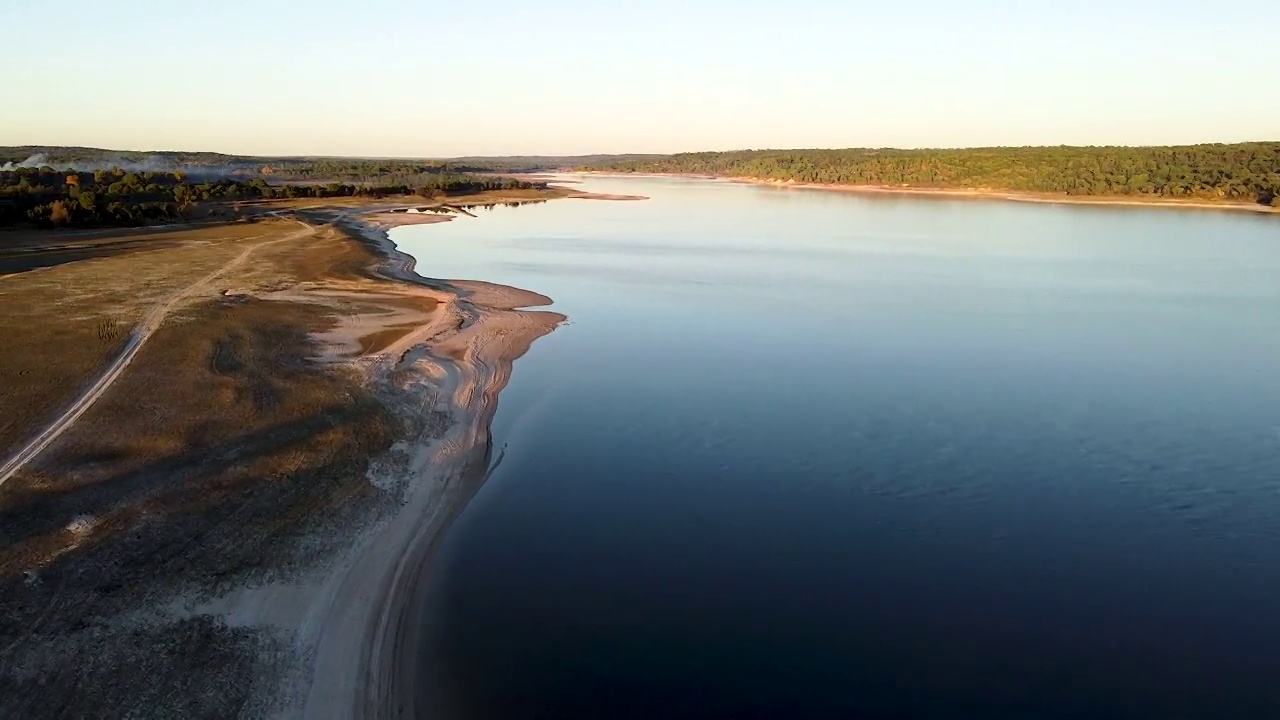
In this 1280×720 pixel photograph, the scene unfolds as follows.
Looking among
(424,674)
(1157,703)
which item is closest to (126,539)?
(424,674)

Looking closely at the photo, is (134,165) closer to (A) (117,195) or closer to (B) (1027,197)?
(A) (117,195)

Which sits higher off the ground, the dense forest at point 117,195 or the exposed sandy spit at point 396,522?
the dense forest at point 117,195

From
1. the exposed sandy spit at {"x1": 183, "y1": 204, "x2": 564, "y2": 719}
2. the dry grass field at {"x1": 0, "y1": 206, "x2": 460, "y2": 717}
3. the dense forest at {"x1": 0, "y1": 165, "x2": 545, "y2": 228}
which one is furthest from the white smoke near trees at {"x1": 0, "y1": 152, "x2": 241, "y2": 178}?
the exposed sandy spit at {"x1": 183, "y1": 204, "x2": 564, "y2": 719}

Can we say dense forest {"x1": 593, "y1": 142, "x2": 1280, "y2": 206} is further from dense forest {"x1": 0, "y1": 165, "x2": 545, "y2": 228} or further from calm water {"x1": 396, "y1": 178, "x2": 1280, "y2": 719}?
calm water {"x1": 396, "y1": 178, "x2": 1280, "y2": 719}

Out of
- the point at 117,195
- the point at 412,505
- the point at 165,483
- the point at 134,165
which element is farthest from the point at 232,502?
the point at 134,165

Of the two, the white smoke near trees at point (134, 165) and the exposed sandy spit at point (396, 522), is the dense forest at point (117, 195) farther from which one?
the white smoke near trees at point (134, 165)

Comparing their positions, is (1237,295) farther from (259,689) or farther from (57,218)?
(57,218)

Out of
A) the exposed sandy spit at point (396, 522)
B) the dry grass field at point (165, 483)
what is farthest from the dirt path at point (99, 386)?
the exposed sandy spit at point (396, 522)
